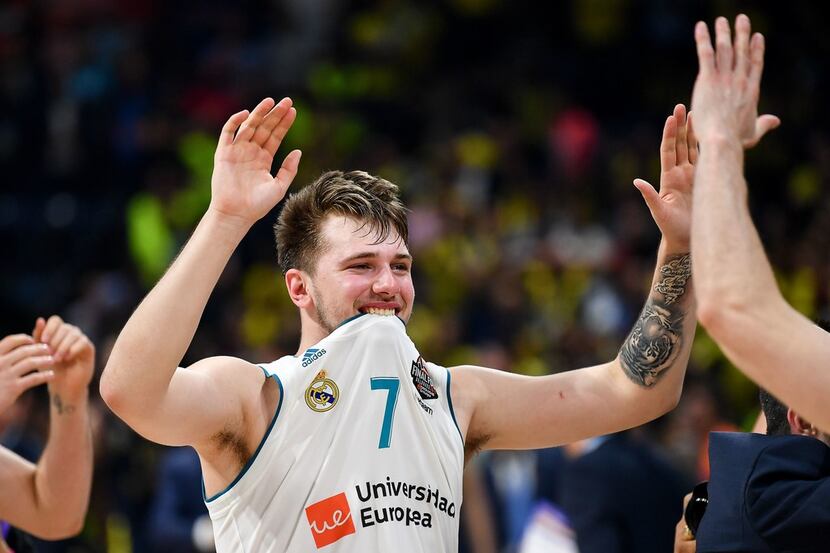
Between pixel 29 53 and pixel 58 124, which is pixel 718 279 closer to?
pixel 58 124

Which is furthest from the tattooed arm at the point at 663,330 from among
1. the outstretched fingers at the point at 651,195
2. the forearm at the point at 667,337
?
the outstretched fingers at the point at 651,195

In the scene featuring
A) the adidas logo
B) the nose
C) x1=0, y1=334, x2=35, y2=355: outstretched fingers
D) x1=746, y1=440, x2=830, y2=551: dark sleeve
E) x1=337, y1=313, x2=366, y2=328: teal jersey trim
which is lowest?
x1=746, y1=440, x2=830, y2=551: dark sleeve

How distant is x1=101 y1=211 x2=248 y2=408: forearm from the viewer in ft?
12.0

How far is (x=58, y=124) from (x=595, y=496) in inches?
360

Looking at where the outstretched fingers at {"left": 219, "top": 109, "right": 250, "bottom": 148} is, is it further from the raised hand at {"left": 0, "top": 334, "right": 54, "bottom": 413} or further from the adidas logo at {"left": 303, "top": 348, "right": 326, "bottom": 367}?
the raised hand at {"left": 0, "top": 334, "right": 54, "bottom": 413}

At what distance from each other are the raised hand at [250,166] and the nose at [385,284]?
513mm

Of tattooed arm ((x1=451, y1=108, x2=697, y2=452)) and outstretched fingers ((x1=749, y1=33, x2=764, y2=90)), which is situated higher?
outstretched fingers ((x1=749, y1=33, x2=764, y2=90))

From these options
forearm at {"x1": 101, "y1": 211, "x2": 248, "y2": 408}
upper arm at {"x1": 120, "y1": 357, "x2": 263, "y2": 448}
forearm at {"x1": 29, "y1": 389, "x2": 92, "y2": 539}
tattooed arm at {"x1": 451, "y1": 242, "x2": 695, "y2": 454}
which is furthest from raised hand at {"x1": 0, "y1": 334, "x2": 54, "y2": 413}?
tattooed arm at {"x1": 451, "y1": 242, "x2": 695, "y2": 454}

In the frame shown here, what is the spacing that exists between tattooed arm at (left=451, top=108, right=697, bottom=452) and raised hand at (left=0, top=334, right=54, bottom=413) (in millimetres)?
1594

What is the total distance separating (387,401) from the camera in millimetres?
4188

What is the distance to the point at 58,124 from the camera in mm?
13984

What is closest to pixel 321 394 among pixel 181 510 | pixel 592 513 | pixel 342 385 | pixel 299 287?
pixel 342 385

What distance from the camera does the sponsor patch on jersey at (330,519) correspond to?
3957 millimetres

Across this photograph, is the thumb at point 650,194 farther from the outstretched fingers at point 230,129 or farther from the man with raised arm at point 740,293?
the outstretched fingers at point 230,129
